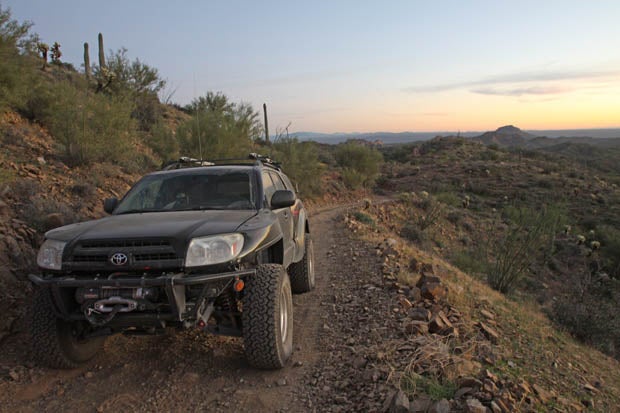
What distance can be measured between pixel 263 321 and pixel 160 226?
113 cm

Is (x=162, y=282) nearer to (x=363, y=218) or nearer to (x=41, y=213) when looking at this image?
(x=41, y=213)

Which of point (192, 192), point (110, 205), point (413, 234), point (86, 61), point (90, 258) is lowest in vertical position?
point (413, 234)

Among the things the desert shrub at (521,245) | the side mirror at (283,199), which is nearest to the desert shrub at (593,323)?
the desert shrub at (521,245)

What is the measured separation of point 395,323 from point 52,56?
86.7 ft

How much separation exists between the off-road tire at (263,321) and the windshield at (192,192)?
1.00 m

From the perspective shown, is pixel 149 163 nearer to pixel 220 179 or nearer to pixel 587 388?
pixel 220 179

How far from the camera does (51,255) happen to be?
144 inches

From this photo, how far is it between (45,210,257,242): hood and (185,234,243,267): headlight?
0.06 m

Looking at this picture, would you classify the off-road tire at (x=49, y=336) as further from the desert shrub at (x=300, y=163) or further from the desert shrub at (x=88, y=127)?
the desert shrub at (x=300, y=163)

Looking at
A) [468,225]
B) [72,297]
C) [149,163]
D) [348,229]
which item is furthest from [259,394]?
[468,225]

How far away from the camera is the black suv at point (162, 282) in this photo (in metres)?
3.39

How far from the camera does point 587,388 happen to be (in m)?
5.02

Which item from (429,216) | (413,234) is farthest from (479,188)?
(413,234)

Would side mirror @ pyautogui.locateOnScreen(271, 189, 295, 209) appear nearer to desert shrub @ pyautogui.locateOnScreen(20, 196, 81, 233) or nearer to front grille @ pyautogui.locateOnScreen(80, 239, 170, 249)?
front grille @ pyautogui.locateOnScreen(80, 239, 170, 249)
